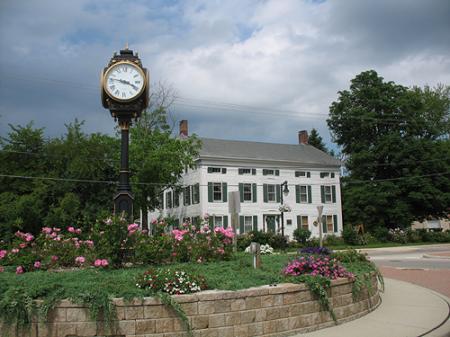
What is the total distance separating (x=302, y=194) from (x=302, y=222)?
2.44 meters

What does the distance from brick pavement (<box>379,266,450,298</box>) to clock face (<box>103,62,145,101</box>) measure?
9292mm

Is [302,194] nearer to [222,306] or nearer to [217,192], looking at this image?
[217,192]

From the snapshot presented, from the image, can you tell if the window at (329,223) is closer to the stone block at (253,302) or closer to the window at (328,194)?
the window at (328,194)

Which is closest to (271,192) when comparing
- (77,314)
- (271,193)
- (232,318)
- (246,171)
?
(271,193)

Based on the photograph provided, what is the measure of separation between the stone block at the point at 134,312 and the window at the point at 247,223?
32.4 m

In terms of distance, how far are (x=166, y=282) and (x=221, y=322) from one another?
38.7 inches

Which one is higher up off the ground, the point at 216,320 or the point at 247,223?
the point at 247,223

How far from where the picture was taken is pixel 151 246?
9.91 metres

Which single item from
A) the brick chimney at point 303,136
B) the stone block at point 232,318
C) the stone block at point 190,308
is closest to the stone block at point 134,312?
the stone block at point 190,308

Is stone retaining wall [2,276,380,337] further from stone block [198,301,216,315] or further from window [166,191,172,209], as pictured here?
window [166,191,172,209]

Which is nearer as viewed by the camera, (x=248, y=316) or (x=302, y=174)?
(x=248, y=316)

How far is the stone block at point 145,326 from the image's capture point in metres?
6.52

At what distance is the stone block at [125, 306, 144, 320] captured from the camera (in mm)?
6535

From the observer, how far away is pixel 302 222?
4166cm
